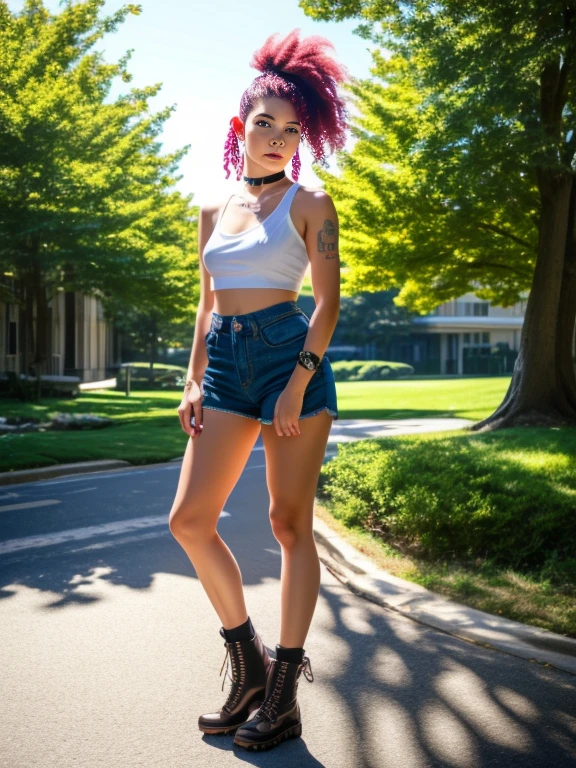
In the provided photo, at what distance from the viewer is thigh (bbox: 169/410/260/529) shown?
326 centimetres

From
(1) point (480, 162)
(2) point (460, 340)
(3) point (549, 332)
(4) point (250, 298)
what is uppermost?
(1) point (480, 162)

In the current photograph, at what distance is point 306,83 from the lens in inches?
139

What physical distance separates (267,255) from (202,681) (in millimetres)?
1846

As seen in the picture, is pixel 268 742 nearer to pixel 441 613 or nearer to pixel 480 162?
pixel 441 613

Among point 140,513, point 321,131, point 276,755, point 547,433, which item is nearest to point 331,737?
point 276,755

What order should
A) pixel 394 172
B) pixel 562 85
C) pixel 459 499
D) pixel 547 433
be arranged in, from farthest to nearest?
pixel 394 172
pixel 562 85
pixel 547 433
pixel 459 499

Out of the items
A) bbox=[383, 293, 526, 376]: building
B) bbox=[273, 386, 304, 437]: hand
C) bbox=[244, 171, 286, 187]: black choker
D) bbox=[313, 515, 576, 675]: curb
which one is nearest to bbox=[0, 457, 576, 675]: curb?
bbox=[313, 515, 576, 675]: curb

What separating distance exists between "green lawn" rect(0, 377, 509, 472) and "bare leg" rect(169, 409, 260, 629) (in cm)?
809

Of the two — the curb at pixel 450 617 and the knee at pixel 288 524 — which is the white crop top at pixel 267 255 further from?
the curb at pixel 450 617

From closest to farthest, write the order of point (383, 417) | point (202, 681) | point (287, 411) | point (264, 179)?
1. point (287, 411)
2. point (264, 179)
3. point (202, 681)
4. point (383, 417)

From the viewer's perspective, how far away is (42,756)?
311 centimetres

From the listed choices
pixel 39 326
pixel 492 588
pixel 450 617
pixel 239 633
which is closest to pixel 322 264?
pixel 239 633

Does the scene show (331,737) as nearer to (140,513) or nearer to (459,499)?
(459,499)

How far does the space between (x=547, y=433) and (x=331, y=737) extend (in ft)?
27.6
